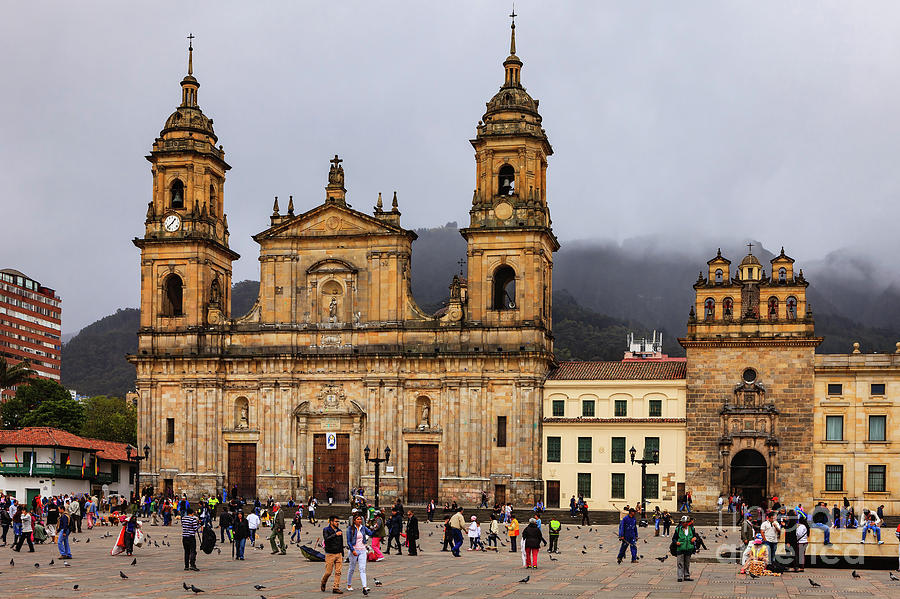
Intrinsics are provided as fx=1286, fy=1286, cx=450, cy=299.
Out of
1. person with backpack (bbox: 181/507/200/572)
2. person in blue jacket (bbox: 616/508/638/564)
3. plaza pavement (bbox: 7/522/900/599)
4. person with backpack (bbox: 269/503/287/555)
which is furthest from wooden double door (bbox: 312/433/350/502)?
person with backpack (bbox: 181/507/200/572)

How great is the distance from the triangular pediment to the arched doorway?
20.0 metres

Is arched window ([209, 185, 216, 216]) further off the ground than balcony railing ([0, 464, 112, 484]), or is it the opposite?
arched window ([209, 185, 216, 216])

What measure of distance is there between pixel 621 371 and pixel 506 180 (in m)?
11.6

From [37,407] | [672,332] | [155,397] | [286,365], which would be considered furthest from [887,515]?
[672,332]

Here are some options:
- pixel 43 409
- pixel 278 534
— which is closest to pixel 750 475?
pixel 278 534

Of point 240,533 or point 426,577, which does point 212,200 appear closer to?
point 240,533

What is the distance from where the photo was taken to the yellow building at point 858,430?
59906 mm

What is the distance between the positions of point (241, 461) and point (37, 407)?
3041 centimetres

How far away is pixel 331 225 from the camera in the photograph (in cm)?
6719

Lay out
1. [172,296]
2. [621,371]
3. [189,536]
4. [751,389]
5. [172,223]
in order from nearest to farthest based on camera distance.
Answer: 1. [189,536]
2. [751,389]
3. [621,371]
4. [172,223]
5. [172,296]

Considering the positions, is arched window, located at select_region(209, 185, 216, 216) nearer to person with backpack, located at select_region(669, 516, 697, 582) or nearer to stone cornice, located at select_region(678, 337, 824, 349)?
stone cornice, located at select_region(678, 337, 824, 349)

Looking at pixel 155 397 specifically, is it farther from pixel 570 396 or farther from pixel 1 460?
pixel 570 396

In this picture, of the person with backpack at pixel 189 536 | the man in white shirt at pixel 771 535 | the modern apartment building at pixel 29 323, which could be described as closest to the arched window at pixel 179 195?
the person with backpack at pixel 189 536

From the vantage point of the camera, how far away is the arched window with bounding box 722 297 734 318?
62344mm
